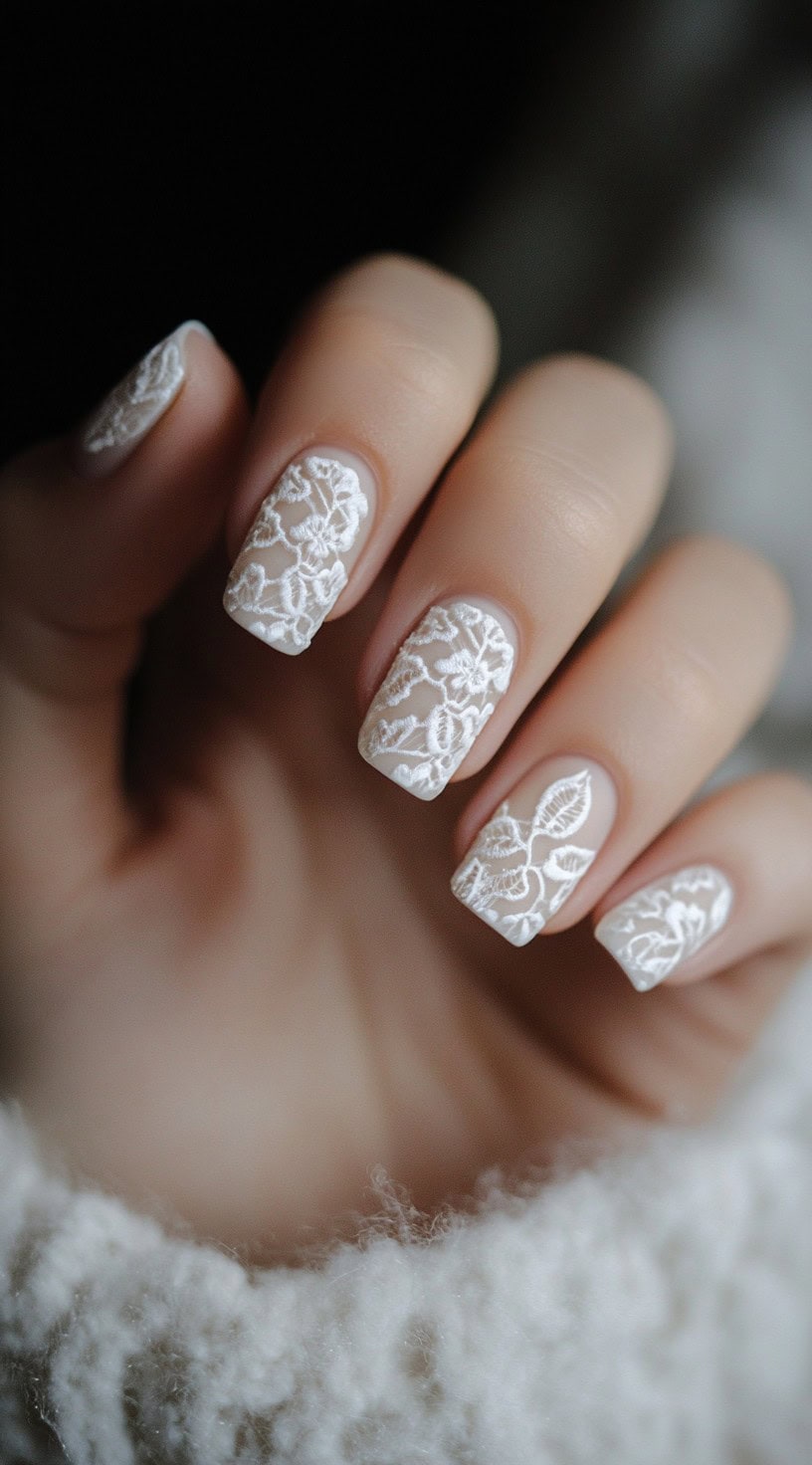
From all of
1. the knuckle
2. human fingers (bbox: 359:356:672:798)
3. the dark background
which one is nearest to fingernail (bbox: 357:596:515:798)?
human fingers (bbox: 359:356:672:798)

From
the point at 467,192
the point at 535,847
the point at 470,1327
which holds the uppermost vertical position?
the point at 467,192

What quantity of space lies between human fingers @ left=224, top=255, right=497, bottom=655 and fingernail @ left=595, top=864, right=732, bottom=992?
0.55ft

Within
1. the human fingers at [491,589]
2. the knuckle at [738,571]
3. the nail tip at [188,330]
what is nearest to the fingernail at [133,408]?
the nail tip at [188,330]

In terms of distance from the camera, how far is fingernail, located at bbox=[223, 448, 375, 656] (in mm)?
367

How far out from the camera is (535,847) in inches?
14.9

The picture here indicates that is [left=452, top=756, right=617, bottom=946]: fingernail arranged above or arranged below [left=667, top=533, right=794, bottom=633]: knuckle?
below

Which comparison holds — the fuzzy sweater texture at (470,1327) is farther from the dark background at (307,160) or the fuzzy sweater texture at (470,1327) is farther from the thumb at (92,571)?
the dark background at (307,160)

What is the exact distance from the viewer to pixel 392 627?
38 cm

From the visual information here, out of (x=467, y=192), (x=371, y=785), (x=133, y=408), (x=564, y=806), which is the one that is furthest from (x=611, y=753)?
(x=467, y=192)

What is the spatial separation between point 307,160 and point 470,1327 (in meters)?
0.59

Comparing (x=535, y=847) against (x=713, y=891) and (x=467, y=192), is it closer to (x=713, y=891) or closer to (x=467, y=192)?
(x=713, y=891)

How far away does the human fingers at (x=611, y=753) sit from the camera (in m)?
0.38

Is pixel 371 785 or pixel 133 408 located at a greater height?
pixel 133 408

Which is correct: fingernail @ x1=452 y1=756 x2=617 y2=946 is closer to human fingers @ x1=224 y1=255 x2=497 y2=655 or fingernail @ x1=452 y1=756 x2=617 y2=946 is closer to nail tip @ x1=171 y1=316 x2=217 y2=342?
human fingers @ x1=224 y1=255 x2=497 y2=655
